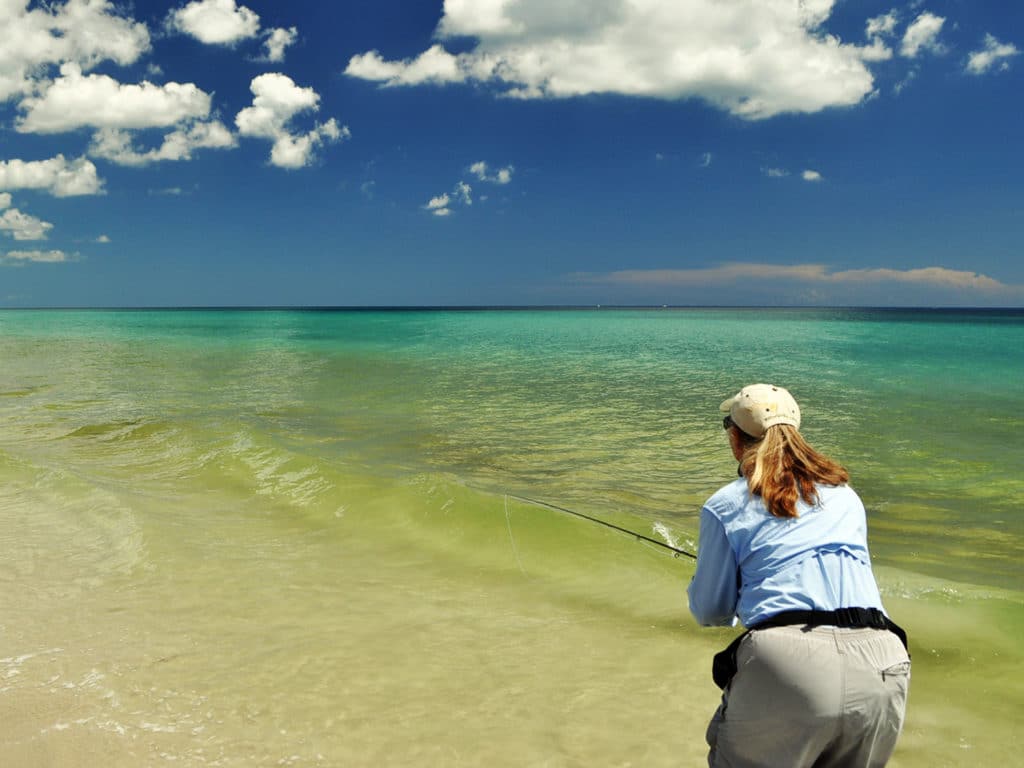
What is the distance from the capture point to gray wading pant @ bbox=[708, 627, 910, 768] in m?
2.24

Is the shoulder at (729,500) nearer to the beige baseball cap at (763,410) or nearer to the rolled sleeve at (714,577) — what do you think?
the rolled sleeve at (714,577)

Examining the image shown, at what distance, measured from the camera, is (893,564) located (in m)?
7.32

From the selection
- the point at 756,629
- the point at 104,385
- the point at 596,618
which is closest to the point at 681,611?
the point at 596,618

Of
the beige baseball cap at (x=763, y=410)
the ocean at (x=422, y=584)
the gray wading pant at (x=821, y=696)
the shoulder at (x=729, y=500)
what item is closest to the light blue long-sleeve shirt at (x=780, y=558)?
the shoulder at (x=729, y=500)

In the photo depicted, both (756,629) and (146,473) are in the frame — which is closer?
(756,629)

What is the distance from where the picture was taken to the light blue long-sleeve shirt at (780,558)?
2.35m

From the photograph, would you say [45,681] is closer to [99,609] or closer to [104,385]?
[99,609]

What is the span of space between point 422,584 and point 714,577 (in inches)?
176

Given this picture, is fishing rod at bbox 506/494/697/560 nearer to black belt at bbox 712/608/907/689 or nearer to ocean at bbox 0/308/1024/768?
ocean at bbox 0/308/1024/768

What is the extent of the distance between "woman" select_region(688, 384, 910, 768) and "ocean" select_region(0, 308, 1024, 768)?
1769 millimetres

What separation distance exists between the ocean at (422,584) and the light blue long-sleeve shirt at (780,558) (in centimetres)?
189

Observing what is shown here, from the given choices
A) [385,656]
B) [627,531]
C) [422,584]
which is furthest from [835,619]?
[422,584]

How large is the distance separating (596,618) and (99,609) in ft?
12.7

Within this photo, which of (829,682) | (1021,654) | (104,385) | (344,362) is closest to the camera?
(829,682)
